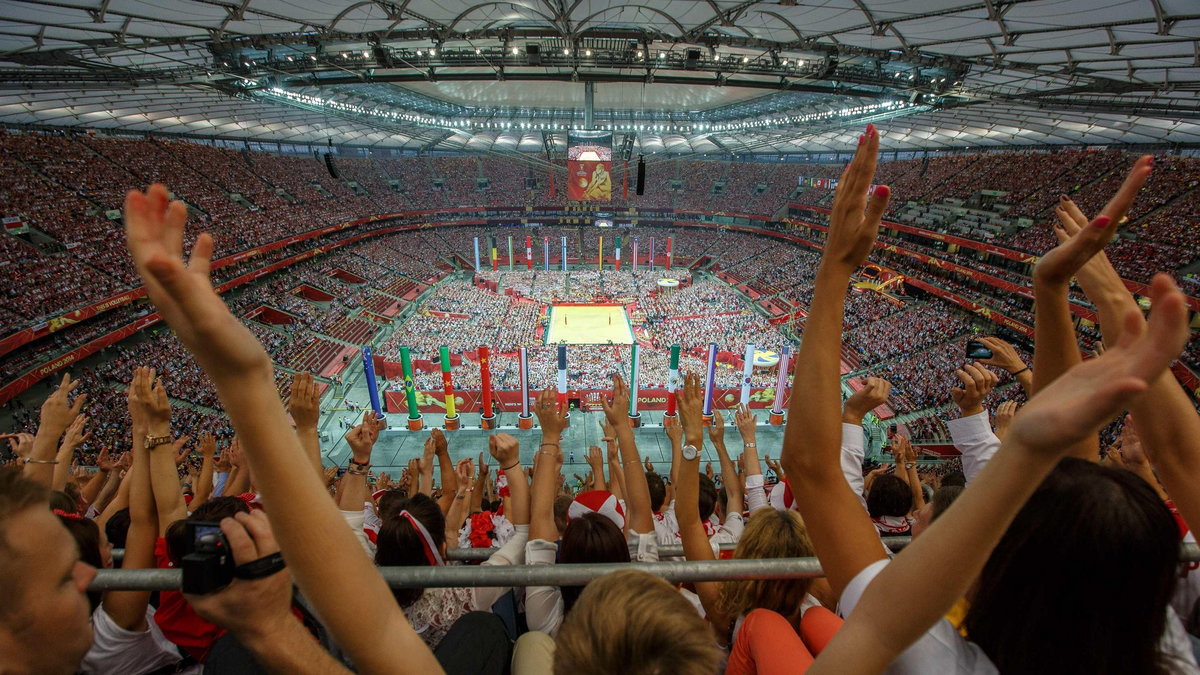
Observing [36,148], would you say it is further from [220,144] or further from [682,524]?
[682,524]

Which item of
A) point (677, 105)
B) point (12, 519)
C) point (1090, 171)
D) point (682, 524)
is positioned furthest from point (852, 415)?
point (677, 105)

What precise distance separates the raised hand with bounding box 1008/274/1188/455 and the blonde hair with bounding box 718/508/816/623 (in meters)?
1.56

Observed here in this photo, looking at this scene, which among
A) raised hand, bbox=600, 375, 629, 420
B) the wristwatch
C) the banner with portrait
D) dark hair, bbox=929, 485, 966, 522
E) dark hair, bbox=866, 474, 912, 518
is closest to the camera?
dark hair, bbox=929, 485, 966, 522

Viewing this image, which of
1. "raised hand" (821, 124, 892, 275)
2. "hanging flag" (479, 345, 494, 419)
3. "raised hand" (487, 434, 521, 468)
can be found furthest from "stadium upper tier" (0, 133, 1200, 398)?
"raised hand" (821, 124, 892, 275)

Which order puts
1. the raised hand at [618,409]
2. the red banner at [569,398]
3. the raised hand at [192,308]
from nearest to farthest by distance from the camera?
the raised hand at [192,308]
the raised hand at [618,409]
the red banner at [569,398]

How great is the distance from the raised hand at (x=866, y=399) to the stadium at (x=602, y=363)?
0.09 feet

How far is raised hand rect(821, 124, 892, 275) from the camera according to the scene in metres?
1.81

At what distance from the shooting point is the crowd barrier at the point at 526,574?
6.44 ft

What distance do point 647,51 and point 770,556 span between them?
17202mm

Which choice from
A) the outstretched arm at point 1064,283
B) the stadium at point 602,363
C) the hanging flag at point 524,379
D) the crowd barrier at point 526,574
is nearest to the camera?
the stadium at point 602,363

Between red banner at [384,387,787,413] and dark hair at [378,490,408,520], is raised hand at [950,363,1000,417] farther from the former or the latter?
red banner at [384,387,787,413]

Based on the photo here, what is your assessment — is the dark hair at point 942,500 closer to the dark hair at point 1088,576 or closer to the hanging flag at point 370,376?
the dark hair at point 1088,576

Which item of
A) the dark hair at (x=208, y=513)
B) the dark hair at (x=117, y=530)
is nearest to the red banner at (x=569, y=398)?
the dark hair at (x=117, y=530)

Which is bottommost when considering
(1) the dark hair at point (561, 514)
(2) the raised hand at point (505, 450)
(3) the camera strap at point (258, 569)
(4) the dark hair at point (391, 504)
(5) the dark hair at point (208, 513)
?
(1) the dark hair at point (561, 514)
